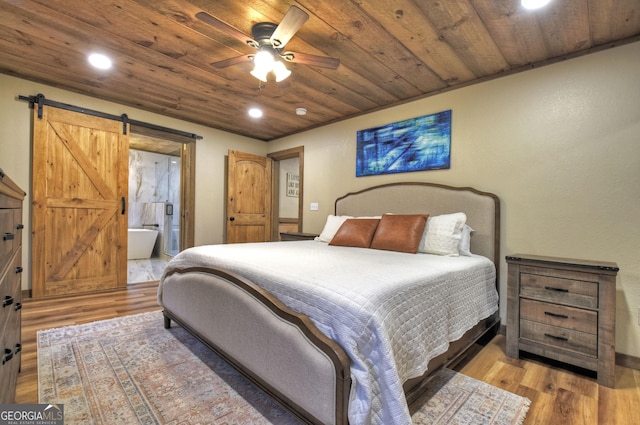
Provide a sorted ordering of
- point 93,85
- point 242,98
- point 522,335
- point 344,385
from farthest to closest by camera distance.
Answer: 1. point 242,98
2. point 93,85
3. point 522,335
4. point 344,385

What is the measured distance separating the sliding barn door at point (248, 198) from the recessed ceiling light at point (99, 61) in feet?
6.74

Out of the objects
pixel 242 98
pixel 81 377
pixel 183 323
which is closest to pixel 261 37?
pixel 242 98

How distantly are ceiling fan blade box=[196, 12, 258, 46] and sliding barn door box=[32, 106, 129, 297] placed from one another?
2.62 metres

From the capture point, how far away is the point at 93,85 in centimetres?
320

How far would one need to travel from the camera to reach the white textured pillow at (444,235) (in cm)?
243

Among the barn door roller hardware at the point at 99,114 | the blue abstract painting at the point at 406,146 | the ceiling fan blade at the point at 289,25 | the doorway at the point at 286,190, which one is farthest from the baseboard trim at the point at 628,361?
the barn door roller hardware at the point at 99,114

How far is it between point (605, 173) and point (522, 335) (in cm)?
135

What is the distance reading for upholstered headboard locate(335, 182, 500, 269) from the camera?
2.62 meters

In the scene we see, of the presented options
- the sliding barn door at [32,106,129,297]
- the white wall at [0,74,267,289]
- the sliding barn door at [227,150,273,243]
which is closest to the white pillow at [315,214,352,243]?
the sliding barn door at [227,150,273,243]

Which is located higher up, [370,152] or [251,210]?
[370,152]

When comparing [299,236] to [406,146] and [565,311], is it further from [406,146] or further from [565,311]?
[565,311]

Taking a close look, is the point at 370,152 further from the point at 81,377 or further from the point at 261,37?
the point at 81,377

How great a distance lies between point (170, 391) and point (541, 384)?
2.20m

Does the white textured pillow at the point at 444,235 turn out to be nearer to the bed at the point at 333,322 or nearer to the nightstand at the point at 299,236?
the bed at the point at 333,322
